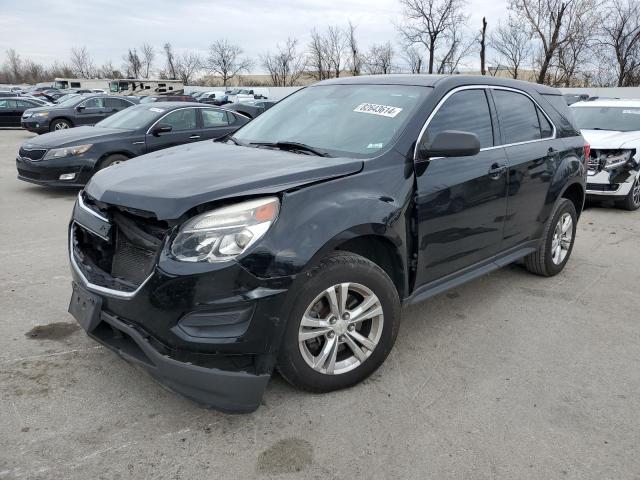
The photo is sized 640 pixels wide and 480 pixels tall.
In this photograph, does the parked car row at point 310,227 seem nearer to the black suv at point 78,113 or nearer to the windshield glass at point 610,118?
the windshield glass at point 610,118

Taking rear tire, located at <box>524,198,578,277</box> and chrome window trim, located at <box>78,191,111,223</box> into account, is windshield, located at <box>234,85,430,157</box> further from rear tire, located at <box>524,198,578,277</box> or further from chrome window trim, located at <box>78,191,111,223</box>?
rear tire, located at <box>524,198,578,277</box>

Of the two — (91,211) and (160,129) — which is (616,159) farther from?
(91,211)

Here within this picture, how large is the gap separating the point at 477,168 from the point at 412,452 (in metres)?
2.00

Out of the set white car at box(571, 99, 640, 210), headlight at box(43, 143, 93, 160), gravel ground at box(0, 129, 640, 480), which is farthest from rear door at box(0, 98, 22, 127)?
white car at box(571, 99, 640, 210)

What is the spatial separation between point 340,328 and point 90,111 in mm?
17947

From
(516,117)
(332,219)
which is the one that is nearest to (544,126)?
(516,117)

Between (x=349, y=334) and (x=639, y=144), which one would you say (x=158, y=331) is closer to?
(x=349, y=334)

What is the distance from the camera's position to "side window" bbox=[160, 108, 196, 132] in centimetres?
952

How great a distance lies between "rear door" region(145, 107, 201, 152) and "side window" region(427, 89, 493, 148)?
263 inches

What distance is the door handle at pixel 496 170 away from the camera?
12.2 ft

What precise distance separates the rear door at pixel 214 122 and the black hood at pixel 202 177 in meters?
6.77

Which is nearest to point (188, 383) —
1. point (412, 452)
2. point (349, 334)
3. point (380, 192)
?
point (349, 334)

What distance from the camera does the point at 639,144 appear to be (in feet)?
26.1

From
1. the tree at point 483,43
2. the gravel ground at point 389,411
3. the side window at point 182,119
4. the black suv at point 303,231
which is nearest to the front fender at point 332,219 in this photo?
the black suv at point 303,231
